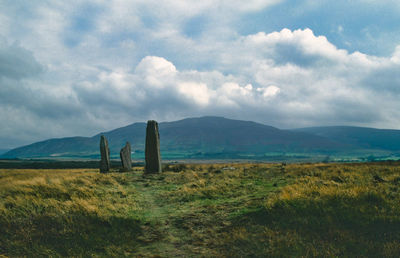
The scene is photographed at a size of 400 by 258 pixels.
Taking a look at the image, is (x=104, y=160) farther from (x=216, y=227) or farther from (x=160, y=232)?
(x=216, y=227)

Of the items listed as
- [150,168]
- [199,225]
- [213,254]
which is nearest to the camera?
[213,254]

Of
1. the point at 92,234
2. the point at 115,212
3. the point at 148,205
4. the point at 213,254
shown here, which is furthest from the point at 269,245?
the point at 148,205

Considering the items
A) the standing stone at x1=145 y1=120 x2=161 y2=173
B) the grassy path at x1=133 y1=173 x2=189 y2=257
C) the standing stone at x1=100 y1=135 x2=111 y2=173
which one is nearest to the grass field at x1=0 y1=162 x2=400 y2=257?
the grassy path at x1=133 y1=173 x2=189 y2=257

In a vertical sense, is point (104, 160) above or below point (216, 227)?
above

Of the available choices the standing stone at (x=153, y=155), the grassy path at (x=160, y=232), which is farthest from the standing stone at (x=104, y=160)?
the grassy path at (x=160, y=232)

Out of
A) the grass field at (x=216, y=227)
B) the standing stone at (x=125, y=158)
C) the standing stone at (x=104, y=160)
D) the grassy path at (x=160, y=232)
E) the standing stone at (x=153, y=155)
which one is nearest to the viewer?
the grass field at (x=216, y=227)

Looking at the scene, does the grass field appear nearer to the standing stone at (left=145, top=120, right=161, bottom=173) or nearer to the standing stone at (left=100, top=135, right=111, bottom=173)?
the standing stone at (left=145, top=120, right=161, bottom=173)

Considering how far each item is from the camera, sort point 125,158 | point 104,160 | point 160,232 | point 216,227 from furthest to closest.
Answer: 1. point 104,160
2. point 125,158
3. point 216,227
4. point 160,232

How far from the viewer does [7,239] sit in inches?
299

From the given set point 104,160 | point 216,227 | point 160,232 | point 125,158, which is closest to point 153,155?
point 125,158

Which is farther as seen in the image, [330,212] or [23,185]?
[23,185]

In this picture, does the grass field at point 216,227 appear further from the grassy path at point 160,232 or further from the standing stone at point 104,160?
the standing stone at point 104,160

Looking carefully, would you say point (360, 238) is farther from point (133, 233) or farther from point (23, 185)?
point (23, 185)

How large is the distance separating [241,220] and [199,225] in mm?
1457
